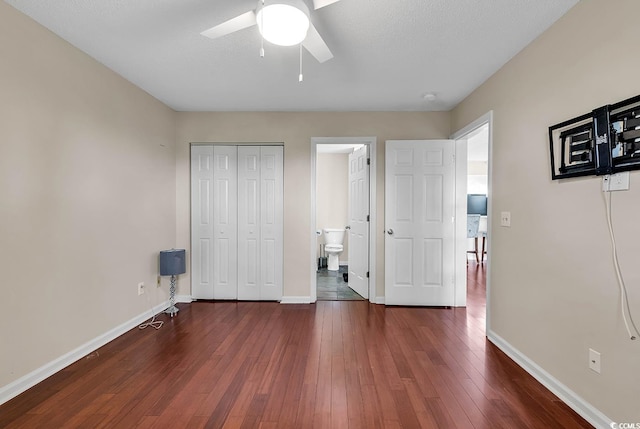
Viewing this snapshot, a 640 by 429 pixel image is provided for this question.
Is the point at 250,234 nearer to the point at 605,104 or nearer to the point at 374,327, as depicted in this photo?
the point at 374,327

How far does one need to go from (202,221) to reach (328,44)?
106 inches

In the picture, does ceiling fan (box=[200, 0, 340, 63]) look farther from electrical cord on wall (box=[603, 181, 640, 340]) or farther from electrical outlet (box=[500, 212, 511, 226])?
electrical outlet (box=[500, 212, 511, 226])

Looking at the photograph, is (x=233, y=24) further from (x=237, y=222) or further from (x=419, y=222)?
(x=419, y=222)

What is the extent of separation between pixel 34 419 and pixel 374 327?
2.57 meters

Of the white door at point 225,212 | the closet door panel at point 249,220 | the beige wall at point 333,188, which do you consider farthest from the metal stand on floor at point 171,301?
the beige wall at point 333,188

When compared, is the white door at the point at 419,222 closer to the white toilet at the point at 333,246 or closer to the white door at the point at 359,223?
the white door at the point at 359,223

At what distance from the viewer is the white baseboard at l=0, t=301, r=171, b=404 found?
6.08ft

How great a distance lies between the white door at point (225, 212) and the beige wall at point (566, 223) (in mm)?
2999

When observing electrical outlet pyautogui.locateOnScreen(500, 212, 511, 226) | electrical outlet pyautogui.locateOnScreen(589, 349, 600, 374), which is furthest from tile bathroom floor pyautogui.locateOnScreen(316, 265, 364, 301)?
electrical outlet pyautogui.locateOnScreen(589, 349, 600, 374)

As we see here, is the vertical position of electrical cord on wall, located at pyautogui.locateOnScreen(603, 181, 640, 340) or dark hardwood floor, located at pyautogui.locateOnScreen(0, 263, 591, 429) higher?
electrical cord on wall, located at pyautogui.locateOnScreen(603, 181, 640, 340)

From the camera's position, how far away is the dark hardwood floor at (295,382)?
1683mm

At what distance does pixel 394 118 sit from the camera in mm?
3793

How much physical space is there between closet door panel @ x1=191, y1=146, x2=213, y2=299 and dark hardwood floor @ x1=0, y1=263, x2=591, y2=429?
2.85ft

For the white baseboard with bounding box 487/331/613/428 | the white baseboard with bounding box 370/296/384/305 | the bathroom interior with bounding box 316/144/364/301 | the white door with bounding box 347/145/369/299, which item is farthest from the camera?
the bathroom interior with bounding box 316/144/364/301
